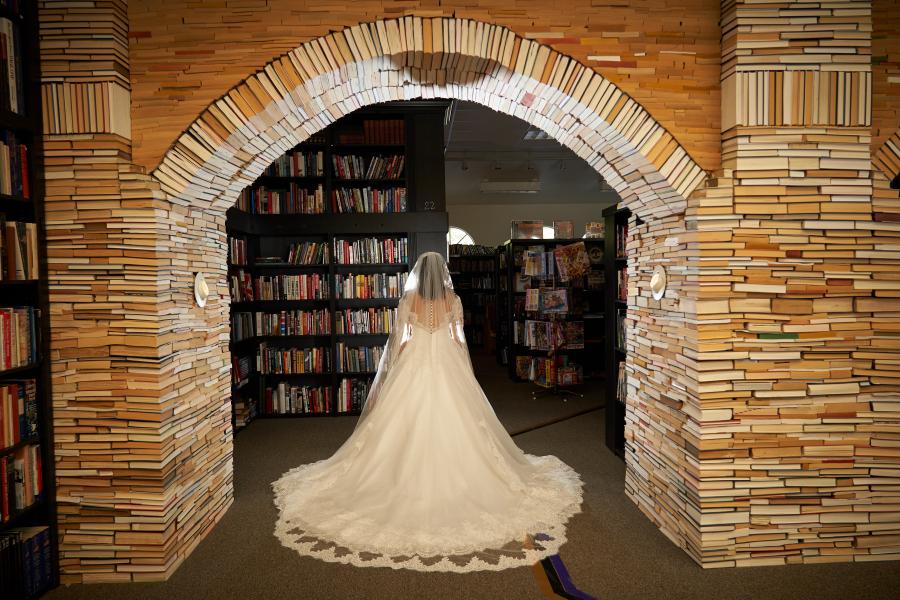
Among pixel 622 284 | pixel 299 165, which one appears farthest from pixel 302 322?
pixel 622 284

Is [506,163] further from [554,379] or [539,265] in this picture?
[554,379]

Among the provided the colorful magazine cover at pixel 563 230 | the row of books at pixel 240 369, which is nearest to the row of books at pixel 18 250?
the row of books at pixel 240 369

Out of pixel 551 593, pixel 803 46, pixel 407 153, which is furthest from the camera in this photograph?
pixel 407 153

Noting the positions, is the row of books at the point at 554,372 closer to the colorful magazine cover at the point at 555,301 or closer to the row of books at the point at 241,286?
the colorful magazine cover at the point at 555,301

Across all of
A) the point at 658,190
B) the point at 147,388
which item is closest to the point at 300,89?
the point at 147,388

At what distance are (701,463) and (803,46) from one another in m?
2.29

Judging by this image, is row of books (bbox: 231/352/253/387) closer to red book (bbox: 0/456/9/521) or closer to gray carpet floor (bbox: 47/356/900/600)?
gray carpet floor (bbox: 47/356/900/600)

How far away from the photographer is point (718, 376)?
297cm

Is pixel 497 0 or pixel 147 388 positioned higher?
pixel 497 0

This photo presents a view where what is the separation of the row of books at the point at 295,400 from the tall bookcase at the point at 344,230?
1cm

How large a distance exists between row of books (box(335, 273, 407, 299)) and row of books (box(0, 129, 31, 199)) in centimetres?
381

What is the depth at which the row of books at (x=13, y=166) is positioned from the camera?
8.68 feet

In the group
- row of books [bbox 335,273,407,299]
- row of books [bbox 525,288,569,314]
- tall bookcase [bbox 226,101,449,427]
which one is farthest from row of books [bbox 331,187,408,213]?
row of books [bbox 525,288,569,314]

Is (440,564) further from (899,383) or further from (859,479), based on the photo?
(899,383)
